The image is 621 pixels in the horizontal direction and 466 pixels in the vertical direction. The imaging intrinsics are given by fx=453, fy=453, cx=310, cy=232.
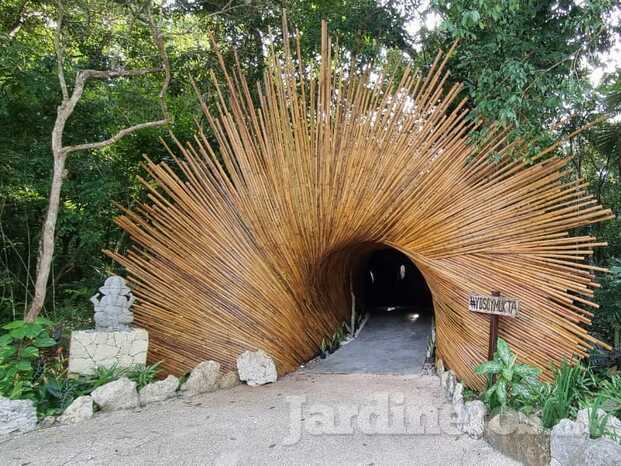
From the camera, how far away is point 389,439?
2.65 m

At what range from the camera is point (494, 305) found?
316 centimetres

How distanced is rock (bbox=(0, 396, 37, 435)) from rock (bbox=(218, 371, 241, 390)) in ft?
4.30

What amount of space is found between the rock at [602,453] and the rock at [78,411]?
2.89m

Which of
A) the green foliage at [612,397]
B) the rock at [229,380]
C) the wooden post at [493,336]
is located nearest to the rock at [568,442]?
the green foliage at [612,397]

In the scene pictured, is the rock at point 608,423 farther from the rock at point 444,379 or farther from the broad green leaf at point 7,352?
the broad green leaf at point 7,352

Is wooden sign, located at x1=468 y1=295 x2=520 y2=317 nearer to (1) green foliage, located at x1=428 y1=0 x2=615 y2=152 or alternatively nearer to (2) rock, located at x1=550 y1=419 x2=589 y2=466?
(2) rock, located at x1=550 y1=419 x2=589 y2=466

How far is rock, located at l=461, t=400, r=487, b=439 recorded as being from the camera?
2.64 metres

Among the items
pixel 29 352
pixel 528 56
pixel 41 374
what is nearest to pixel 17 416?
pixel 29 352

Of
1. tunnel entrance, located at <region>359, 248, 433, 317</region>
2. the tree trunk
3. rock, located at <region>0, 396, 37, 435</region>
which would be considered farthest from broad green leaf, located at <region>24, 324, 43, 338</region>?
tunnel entrance, located at <region>359, 248, 433, 317</region>

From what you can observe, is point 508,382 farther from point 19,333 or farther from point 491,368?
point 19,333

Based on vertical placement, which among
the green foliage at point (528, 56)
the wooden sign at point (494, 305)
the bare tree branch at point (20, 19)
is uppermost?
the bare tree branch at point (20, 19)

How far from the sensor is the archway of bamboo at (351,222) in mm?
3246

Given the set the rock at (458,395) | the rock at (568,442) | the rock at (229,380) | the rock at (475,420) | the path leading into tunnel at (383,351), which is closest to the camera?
the rock at (568,442)

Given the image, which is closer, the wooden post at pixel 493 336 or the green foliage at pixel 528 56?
the green foliage at pixel 528 56
